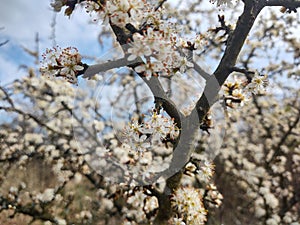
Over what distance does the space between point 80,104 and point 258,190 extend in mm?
3216

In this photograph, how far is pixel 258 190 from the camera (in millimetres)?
5480

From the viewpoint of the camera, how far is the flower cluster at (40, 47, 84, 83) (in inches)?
51.1

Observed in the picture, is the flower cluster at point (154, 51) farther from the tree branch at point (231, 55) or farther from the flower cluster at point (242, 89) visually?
the flower cluster at point (242, 89)

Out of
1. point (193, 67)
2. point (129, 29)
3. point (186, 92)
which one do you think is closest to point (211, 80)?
point (193, 67)

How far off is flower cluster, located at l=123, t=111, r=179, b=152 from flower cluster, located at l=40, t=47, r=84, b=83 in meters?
0.30

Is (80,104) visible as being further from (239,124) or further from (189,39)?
(239,124)

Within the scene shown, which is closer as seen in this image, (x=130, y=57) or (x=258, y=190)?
(x=130, y=57)

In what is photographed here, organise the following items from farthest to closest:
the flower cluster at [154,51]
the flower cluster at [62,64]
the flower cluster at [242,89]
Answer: the flower cluster at [242,89]
the flower cluster at [62,64]
the flower cluster at [154,51]

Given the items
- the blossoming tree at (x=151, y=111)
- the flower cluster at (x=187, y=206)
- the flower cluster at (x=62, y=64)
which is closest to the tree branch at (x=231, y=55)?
the blossoming tree at (x=151, y=111)

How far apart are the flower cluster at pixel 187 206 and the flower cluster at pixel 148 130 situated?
30 cm

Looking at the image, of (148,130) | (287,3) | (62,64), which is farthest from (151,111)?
(287,3)

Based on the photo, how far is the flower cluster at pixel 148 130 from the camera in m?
1.34

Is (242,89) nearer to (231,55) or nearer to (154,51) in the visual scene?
(231,55)

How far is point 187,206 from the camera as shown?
1.53 meters
